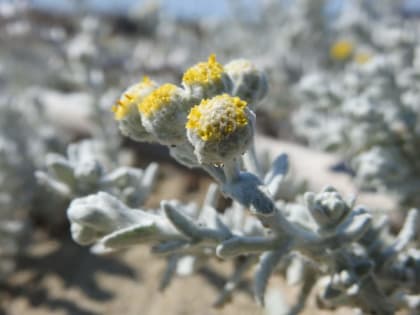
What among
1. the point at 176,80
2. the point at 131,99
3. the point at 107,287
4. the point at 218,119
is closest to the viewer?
the point at 218,119

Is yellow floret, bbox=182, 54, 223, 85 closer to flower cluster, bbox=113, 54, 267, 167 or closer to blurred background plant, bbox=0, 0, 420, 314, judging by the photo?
flower cluster, bbox=113, 54, 267, 167

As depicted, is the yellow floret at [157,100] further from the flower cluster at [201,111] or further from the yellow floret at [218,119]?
the yellow floret at [218,119]

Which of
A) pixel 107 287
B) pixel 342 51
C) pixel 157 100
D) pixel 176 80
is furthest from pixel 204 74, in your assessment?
pixel 176 80

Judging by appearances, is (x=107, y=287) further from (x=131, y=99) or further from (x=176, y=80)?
(x=176, y=80)

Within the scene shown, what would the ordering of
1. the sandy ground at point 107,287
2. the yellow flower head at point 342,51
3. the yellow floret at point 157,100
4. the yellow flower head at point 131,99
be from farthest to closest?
the yellow flower head at point 342,51 < the sandy ground at point 107,287 < the yellow flower head at point 131,99 < the yellow floret at point 157,100

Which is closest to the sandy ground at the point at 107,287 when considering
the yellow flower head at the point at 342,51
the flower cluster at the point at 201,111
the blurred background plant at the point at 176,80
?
the blurred background plant at the point at 176,80

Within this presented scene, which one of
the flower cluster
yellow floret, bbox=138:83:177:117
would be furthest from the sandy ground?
yellow floret, bbox=138:83:177:117

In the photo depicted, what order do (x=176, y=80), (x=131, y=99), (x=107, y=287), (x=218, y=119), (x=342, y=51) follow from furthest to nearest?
(x=176, y=80), (x=342, y=51), (x=107, y=287), (x=131, y=99), (x=218, y=119)

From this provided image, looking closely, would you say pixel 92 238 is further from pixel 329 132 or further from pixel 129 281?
pixel 329 132
